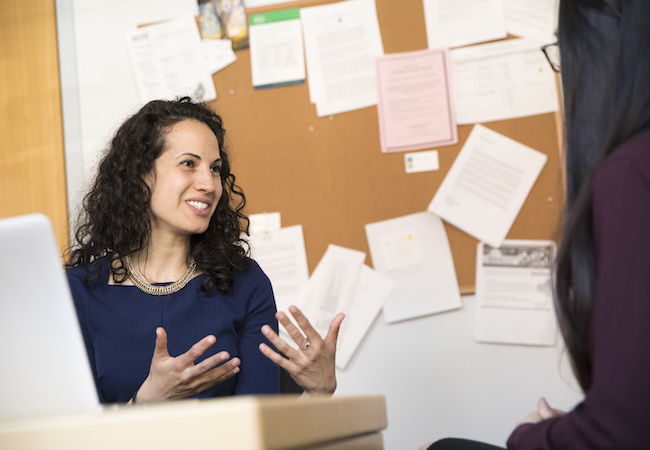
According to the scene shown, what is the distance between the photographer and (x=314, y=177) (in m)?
1.96

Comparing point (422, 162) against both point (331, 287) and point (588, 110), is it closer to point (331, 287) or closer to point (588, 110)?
point (331, 287)

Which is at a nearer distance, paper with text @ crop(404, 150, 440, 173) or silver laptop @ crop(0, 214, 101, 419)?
silver laptop @ crop(0, 214, 101, 419)

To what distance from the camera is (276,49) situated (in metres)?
1.99

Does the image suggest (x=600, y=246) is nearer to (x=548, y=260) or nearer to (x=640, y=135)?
(x=640, y=135)

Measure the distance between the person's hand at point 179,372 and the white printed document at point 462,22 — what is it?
56.1 inches

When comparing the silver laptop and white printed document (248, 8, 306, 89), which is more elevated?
white printed document (248, 8, 306, 89)

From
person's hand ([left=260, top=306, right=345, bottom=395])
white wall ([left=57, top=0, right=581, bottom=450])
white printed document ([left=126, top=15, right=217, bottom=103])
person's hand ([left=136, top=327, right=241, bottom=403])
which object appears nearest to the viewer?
person's hand ([left=136, top=327, right=241, bottom=403])

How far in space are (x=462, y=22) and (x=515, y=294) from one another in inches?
38.2

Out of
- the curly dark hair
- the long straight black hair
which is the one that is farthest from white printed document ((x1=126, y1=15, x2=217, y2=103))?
the long straight black hair

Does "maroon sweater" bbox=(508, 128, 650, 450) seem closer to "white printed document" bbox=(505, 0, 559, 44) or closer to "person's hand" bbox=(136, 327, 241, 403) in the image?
"person's hand" bbox=(136, 327, 241, 403)

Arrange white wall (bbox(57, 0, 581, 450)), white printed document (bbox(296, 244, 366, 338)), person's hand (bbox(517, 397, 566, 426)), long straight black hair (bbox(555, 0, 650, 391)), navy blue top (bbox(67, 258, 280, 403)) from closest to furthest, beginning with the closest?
long straight black hair (bbox(555, 0, 650, 391)) → person's hand (bbox(517, 397, 566, 426)) → navy blue top (bbox(67, 258, 280, 403)) → white wall (bbox(57, 0, 581, 450)) → white printed document (bbox(296, 244, 366, 338))

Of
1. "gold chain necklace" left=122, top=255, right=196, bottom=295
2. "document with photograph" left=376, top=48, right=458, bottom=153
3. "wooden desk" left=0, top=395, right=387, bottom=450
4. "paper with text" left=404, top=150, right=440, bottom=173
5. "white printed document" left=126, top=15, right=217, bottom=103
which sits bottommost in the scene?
"gold chain necklace" left=122, top=255, right=196, bottom=295

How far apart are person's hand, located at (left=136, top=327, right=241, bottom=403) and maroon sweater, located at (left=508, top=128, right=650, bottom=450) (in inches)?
22.1

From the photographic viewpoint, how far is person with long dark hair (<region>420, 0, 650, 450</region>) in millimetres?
551
